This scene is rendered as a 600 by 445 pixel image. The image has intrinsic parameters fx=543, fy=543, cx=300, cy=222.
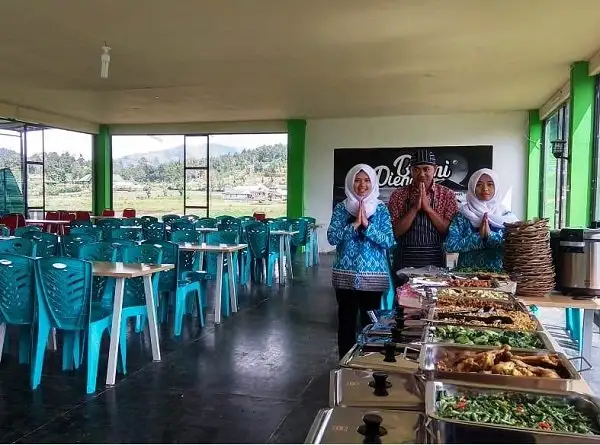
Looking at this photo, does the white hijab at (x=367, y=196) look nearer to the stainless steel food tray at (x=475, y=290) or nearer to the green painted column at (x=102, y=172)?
the stainless steel food tray at (x=475, y=290)

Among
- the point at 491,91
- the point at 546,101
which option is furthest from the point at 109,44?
the point at 546,101

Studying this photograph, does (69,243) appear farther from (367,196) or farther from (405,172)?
(405,172)

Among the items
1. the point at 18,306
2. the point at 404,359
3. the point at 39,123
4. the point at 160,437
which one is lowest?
the point at 160,437

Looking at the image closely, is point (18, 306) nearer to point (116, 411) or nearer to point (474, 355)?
point (116, 411)

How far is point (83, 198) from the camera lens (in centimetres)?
1253

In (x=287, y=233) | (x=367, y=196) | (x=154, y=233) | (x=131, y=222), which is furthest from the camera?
(x=131, y=222)

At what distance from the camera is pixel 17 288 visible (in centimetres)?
329

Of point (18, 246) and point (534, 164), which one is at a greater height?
point (534, 164)

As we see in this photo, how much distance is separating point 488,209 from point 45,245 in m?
3.71

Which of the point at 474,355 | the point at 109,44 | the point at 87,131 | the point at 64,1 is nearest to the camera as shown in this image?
the point at 474,355

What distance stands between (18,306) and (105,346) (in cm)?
93

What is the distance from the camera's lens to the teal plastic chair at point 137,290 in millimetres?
3697

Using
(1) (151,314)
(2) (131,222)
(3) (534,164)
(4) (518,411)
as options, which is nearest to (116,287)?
(1) (151,314)

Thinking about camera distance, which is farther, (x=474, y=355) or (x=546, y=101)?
(x=546, y=101)
